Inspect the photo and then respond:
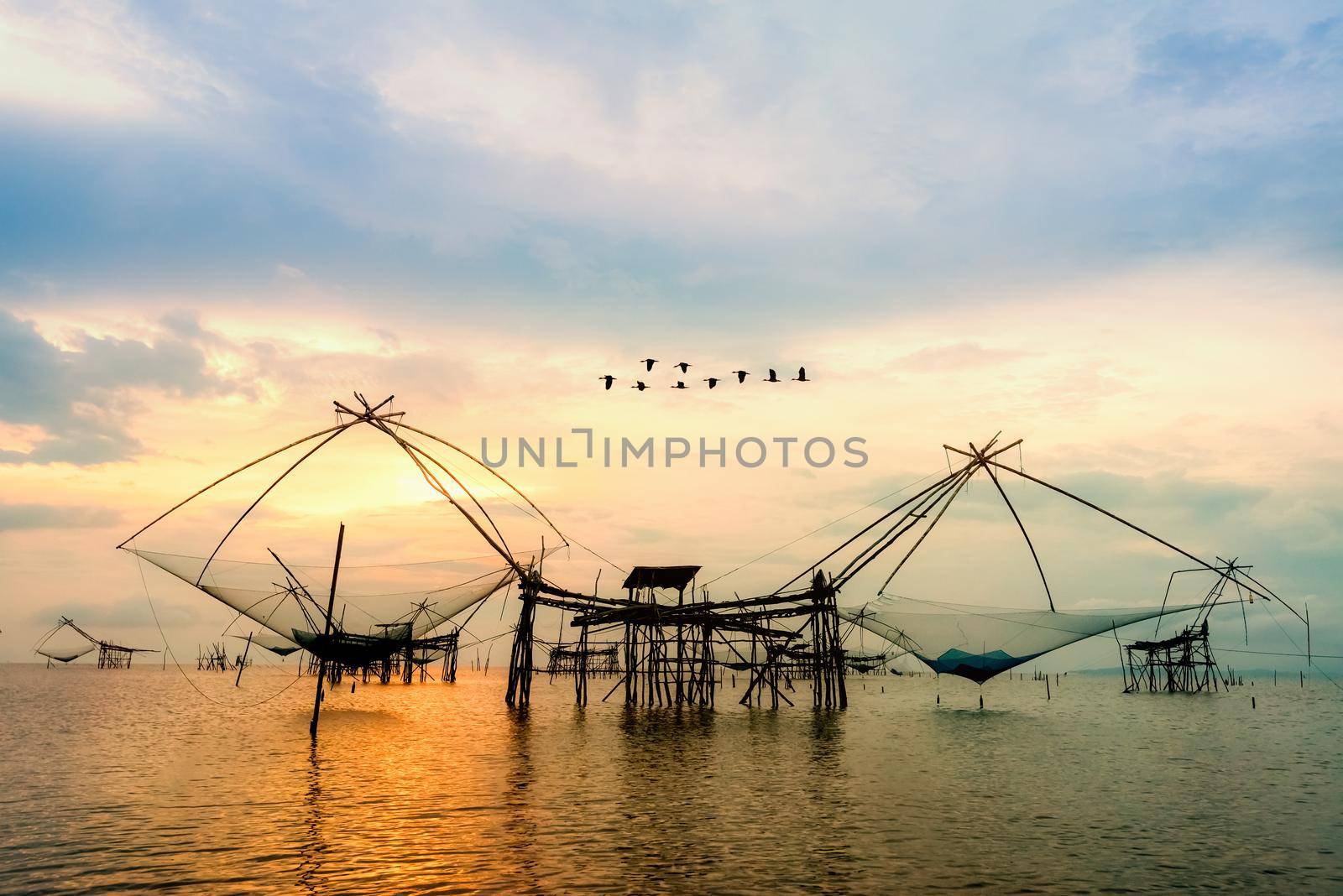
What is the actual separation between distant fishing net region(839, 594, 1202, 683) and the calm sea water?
3250mm

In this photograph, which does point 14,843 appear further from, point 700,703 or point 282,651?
point 282,651

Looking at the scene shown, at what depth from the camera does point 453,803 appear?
14070mm

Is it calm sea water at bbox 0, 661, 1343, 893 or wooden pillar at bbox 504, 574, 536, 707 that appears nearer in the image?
calm sea water at bbox 0, 661, 1343, 893

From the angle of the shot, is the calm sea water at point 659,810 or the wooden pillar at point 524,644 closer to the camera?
the calm sea water at point 659,810

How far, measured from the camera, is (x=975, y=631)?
3017 centimetres

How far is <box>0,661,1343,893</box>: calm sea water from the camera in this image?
9969 millimetres

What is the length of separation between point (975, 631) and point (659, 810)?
1991 centimetres

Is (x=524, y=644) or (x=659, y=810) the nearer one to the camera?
(x=659, y=810)

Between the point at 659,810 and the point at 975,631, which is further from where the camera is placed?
the point at 975,631

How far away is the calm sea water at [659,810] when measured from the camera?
392 inches

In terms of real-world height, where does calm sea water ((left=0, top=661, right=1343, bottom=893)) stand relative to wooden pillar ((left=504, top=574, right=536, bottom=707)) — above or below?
below

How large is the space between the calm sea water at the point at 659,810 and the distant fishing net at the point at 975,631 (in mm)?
3250

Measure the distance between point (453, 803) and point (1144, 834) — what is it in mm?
10670

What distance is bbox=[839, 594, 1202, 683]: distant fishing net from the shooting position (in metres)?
27.6
